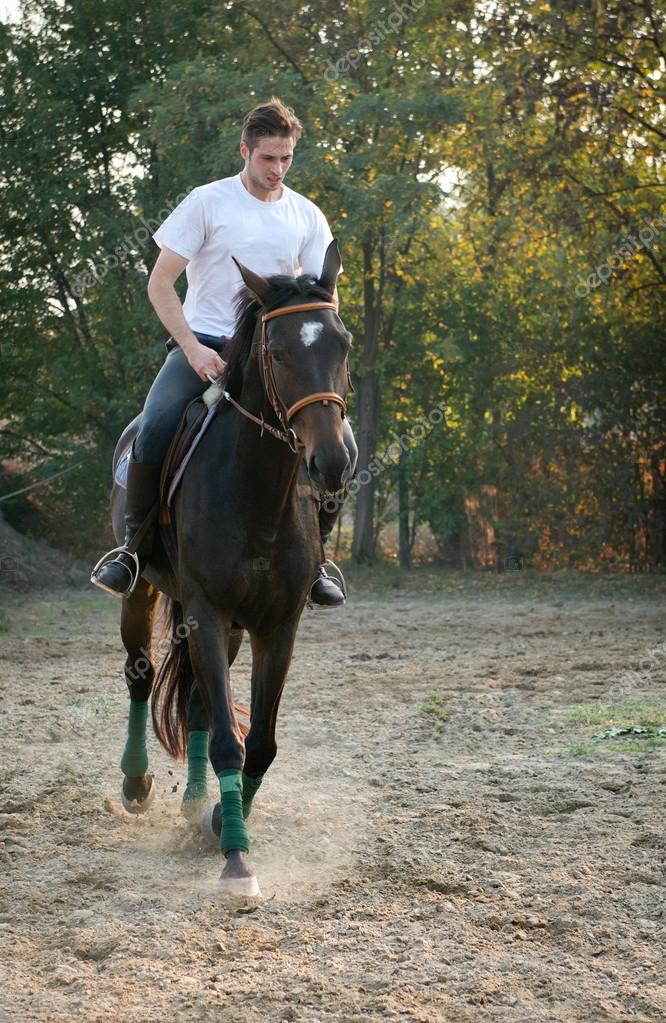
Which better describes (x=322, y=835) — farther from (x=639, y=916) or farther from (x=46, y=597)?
(x=46, y=597)

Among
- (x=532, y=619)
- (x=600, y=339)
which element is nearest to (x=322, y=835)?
Result: (x=532, y=619)

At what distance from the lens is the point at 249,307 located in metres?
4.76

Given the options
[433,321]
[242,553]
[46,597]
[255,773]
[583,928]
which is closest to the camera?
[583,928]

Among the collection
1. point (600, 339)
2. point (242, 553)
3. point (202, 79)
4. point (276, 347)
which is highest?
point (202, 79)

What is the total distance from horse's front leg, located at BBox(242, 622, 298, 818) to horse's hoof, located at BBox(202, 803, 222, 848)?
0.22 m

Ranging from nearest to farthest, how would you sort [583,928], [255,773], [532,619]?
[583,928], [255,773], [532,619]

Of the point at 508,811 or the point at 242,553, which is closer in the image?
the point at 242,553

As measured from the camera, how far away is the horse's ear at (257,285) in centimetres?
449

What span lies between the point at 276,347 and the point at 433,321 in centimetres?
1483

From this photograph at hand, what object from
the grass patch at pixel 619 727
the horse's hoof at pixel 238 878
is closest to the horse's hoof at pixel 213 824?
the horse's hoof at pixel 238 878

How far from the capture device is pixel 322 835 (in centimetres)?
530

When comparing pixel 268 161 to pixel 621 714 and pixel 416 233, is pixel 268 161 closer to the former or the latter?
pixel 621 714

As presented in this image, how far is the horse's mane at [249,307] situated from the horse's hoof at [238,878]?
6.01 ft

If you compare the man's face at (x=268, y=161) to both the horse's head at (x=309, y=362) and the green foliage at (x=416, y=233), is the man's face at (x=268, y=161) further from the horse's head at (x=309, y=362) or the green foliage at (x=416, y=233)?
the green foliage at (x=416, y=233)
